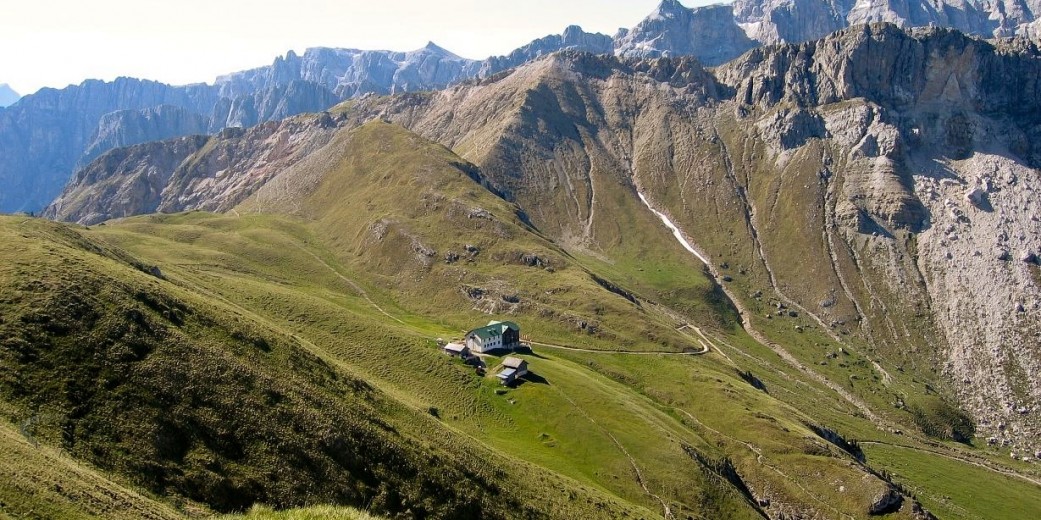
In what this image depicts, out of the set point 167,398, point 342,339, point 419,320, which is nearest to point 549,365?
point 342,339

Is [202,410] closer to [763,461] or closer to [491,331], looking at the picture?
[491,331]

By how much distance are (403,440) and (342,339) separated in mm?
60185

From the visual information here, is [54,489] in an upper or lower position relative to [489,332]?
upper

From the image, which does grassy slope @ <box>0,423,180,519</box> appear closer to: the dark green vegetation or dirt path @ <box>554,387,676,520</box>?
the dark green vegetation

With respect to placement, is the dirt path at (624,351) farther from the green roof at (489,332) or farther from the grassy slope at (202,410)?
the grassy slope at (202,410)

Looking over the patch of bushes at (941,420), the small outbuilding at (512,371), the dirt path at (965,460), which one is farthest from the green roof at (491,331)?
the patch of bushes at (941,420)

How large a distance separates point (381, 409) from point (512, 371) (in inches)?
1545

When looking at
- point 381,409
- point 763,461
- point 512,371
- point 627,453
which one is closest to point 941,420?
point 763,461

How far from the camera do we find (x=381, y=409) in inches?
2864

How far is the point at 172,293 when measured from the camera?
73750 mm

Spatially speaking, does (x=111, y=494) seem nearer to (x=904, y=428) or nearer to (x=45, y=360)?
(x=45, y=360)

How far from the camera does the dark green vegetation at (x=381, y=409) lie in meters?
47.1

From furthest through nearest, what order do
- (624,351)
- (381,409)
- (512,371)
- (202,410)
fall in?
(624,351) → (512,371) → (381,409) → (202,410)

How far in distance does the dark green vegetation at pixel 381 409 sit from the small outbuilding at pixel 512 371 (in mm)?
2542
